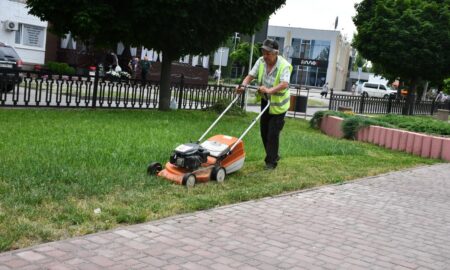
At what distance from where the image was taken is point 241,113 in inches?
713

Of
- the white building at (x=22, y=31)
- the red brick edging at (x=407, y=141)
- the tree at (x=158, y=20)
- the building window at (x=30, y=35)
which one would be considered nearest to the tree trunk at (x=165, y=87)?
the tree at (x=158, y=20)

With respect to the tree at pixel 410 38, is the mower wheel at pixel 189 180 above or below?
below

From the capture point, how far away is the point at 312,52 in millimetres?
84438

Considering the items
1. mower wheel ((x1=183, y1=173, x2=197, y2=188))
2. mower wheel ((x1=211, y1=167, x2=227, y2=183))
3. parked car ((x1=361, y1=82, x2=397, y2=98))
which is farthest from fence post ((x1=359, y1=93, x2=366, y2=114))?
parked car ((x1=361, y1=82, x2=397, y2=98))

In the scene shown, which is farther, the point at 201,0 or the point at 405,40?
the point at 405,40

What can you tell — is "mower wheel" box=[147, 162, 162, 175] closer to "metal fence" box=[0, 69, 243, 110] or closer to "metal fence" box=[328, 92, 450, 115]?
"metal fence" box=[0, 69, 243, 110]

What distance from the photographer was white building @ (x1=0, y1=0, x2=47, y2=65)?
107ft

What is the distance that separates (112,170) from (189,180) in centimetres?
102

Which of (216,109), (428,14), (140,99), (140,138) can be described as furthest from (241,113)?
(428,14)

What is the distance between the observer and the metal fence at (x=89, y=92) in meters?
13.8

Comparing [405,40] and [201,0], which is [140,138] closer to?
[201,0]

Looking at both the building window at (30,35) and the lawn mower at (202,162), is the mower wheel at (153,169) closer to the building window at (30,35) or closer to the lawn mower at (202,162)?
the lawn mower at (202,162)

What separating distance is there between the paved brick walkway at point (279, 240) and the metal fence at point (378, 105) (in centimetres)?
1899

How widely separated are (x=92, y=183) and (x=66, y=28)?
926 centimetres
